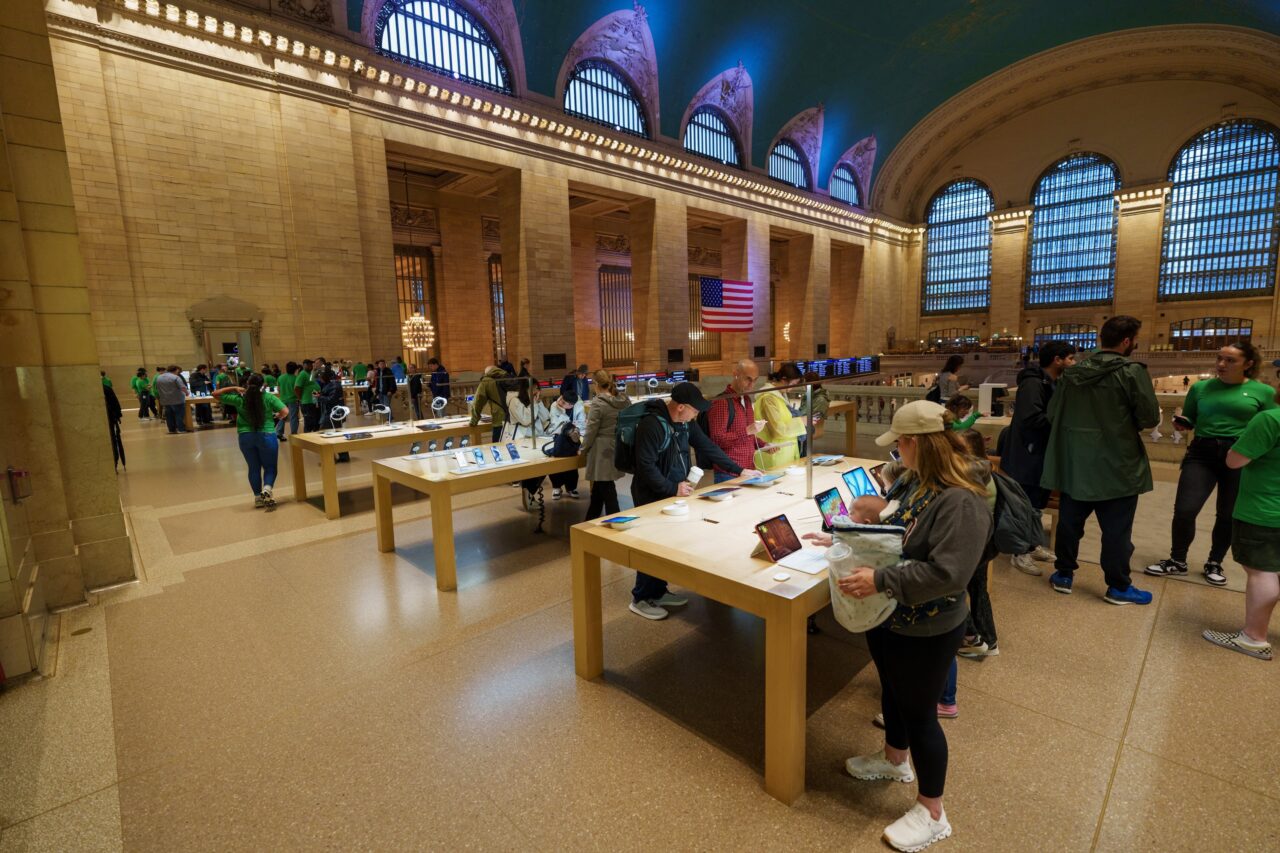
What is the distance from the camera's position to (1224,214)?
26.8 meters

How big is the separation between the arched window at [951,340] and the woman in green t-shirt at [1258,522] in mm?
29987

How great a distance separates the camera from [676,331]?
22.0 metres

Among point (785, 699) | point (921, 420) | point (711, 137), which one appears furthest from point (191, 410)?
point (711, 137)

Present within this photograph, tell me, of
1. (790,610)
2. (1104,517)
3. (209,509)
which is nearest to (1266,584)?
(1104,517)

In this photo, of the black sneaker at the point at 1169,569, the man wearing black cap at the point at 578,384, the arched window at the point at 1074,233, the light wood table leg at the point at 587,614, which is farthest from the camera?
the arched window at the point at 1074,233

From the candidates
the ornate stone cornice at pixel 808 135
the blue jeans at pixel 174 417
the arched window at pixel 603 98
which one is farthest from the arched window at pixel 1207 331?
the blue jeans at pixel 174 417

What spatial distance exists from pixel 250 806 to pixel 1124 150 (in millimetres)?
39535

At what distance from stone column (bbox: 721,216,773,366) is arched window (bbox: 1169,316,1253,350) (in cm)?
2080

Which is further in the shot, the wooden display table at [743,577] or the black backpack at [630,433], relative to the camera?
the black backpack at [630,433]

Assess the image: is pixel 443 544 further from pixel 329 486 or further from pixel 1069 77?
pixel 1069 77

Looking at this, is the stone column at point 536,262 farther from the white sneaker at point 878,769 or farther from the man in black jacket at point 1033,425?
the white sneaker at point 878,769

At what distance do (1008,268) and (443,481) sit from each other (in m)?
37.3

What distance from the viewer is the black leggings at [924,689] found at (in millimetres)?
1949

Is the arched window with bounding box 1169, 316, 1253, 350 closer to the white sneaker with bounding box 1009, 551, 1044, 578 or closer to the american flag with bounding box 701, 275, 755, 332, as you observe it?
the american flag with bounding box 701, 275, 755, 332
